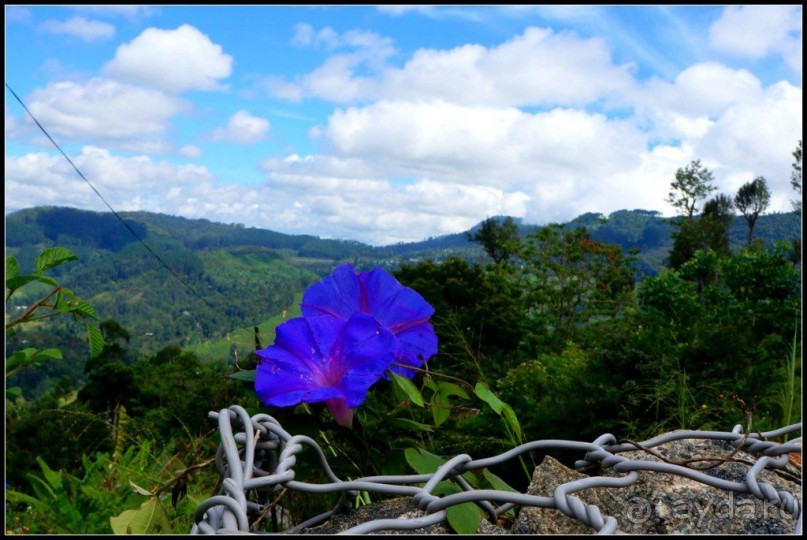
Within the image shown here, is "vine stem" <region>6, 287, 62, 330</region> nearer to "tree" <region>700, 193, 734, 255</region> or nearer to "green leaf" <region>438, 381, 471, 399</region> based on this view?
"green leaf" <region>438, 381, 471, 399</region>

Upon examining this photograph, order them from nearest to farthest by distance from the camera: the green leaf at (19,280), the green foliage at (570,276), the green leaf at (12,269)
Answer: the green leaf at (19,280)
the green leaf at (12,269)
the green foliage at (570,276)

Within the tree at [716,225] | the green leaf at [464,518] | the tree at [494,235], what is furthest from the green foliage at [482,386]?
the tree at [716,225]

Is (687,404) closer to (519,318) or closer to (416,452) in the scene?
(416,452)

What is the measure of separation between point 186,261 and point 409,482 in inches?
4802

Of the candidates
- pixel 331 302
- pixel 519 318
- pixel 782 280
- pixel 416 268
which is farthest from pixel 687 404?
pixel 782 280

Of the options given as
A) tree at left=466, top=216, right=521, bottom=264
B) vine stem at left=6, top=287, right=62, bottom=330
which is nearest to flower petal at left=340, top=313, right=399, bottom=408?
vine stem at left=6, top=287, right=62, bottom=330

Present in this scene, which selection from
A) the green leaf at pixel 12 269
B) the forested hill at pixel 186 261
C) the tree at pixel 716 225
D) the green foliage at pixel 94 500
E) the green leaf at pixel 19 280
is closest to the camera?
the green leaf at pixel 19 280

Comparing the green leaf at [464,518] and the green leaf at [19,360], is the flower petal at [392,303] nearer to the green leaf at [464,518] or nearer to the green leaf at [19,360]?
the green leaf at [464,518]

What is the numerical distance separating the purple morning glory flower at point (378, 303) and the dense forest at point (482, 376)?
0.17 ft

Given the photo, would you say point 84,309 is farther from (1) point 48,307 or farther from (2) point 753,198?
(2) point 753,198

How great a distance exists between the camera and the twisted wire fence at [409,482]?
1.73 ft

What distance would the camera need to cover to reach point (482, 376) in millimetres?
1256

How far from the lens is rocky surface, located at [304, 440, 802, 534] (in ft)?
2.17

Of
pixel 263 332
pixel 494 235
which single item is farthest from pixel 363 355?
pixel 494 235
